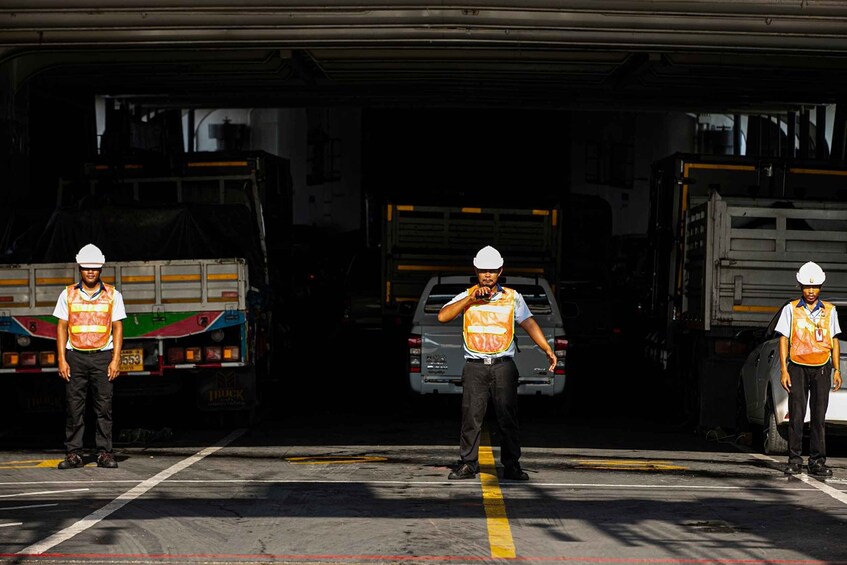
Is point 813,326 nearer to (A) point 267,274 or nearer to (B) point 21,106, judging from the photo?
(A) point 267,274

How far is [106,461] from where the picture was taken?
40.7 ft

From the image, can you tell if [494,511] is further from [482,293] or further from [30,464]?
[30,464]

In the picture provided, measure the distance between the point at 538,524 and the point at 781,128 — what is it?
25229 mm

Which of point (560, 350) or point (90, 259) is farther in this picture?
point (560, 350)

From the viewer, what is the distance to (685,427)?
57.3 feet

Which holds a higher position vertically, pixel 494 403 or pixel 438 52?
pixel 438 52

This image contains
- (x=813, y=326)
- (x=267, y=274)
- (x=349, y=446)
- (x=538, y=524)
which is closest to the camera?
(x=538, y=524)

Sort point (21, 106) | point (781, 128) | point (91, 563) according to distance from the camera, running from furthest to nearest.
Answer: point (781, 128), point (21, 106), point (91, 563)

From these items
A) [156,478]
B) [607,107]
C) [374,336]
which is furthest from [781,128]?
[156,478]

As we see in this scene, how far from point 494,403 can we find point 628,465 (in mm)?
1865

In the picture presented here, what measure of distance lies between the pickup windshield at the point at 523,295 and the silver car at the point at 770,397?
2787 millimetres

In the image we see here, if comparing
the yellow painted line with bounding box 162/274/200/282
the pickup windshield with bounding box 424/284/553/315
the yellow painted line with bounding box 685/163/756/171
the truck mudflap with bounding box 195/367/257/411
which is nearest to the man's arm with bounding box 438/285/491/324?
the yellow painted line with bounding box 162/274/200/282

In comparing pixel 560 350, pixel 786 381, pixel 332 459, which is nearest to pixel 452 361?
pixel 560 350

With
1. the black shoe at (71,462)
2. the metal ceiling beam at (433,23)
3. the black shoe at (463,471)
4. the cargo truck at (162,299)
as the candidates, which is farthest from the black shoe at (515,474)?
the metal ceiling beam at (433,23)
